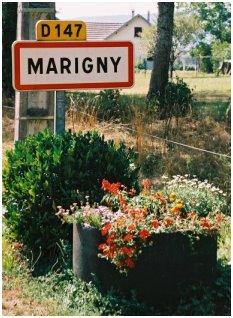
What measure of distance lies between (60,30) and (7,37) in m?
12.5

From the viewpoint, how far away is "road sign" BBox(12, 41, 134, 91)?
553cm

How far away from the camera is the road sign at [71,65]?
553 cm

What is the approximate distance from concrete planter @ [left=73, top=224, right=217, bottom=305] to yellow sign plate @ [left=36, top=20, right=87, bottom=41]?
5.40ft

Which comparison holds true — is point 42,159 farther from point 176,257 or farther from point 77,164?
point 176,257

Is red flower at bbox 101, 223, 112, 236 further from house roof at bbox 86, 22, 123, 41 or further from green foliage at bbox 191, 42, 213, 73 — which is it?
house roof at bbox 86, 22, 123, 41

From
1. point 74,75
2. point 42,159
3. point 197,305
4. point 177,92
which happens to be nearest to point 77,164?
point 42,159

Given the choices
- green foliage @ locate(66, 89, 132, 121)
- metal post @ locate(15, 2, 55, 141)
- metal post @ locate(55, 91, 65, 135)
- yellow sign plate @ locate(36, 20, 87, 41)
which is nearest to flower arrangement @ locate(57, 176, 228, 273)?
metal post @ locate(55, 91, 65, 135)

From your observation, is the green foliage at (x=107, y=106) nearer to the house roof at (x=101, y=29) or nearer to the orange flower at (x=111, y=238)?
the orange flower at (x=111, y=238)

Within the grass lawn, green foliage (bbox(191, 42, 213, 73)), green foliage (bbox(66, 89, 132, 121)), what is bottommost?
green foliage (bbox(66, 89, 132, 121))

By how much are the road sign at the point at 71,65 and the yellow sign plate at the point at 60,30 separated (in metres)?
0.07

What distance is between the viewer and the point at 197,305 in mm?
5137

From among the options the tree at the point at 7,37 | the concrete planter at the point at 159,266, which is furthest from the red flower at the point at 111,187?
the tree at the point at 7,37

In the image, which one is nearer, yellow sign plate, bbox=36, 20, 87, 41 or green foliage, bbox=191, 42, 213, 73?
yellow sign plate, bbox=36, 20, 87, 41

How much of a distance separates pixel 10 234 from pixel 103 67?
1.83 meters
